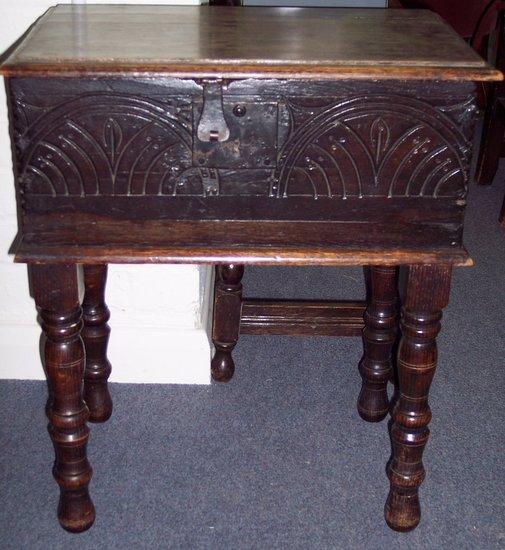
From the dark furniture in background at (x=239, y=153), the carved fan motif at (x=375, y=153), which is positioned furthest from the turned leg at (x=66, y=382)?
the carved fan motif at (x=375, y=153)

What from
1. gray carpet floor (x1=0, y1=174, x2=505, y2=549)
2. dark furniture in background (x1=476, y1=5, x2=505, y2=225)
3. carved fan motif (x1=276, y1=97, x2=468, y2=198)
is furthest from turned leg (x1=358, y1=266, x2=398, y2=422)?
dark furniture in background (x1=476, y1=5, x2=505, y2=225)

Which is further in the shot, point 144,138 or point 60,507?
point 60,507

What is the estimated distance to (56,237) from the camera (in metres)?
1.35

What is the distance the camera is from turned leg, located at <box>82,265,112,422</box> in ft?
5.84

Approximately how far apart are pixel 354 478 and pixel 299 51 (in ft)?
3.11

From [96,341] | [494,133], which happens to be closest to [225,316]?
[96,341]

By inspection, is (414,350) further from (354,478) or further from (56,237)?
(56,237)

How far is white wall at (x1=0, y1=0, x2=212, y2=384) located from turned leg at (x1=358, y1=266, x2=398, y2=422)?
0.40 meters

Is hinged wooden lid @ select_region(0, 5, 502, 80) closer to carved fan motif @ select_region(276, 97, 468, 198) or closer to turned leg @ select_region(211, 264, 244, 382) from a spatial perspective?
carved fan motif @ select_region(276, 97, 468, 198)

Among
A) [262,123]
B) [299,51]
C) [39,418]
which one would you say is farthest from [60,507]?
[299,51]

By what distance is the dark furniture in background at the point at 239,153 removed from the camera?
4.09 ft

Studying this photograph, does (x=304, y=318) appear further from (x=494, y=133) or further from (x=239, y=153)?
(x=494, y=133)

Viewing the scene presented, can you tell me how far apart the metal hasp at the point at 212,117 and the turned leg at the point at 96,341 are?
0.57 m

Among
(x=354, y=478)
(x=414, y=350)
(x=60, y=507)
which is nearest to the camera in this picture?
(x=414, y=350)
